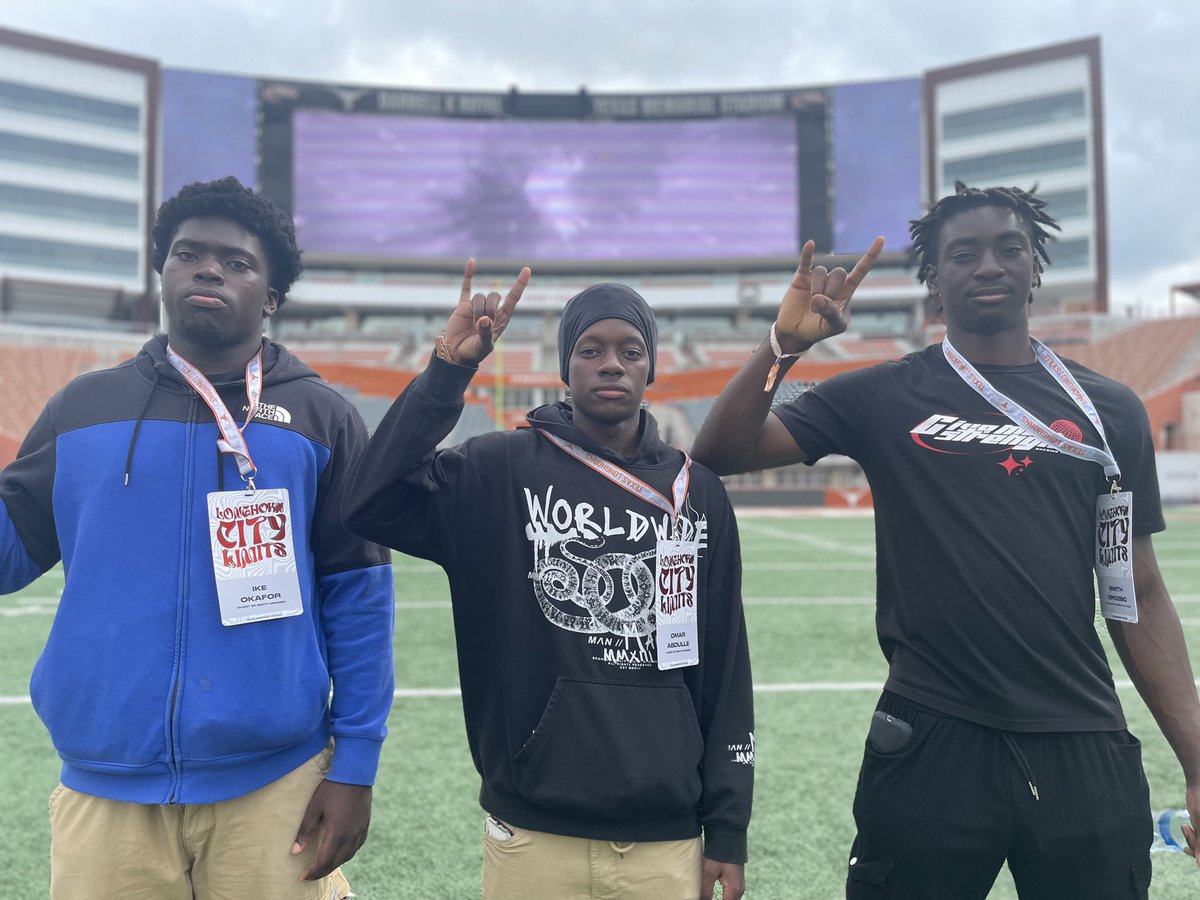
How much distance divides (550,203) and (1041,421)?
52.9m

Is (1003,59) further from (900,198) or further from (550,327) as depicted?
(550,327)

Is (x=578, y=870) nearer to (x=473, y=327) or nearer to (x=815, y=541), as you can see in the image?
(x=473, y=327)

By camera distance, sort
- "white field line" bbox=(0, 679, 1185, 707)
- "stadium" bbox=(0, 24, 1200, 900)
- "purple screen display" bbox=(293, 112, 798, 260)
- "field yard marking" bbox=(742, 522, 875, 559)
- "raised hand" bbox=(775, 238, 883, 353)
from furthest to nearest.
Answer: "purple screen display" bbox=(293, 112, 798, 260) < "stadium" bbox=(0, 24, 1200, 900) < "field yard marking" bbox=(742, 522, 875, 559) < "white field line" bbox=(0, 679, 1185, 707) < "raised hand" bbox=(775, 238, 883, 353)

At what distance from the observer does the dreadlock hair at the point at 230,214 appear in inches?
70.7

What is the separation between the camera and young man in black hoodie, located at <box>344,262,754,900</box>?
1652 mm

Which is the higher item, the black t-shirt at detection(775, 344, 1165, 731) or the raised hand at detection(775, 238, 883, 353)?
the raised hand at detection(775, 238, 883, 353)

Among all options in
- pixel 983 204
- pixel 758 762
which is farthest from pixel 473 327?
pixel 758 762

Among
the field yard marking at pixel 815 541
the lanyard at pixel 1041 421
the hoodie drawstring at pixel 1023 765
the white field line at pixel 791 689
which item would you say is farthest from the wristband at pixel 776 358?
the field yard marking at pixel 815 541

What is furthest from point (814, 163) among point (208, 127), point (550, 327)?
point (208, 127)

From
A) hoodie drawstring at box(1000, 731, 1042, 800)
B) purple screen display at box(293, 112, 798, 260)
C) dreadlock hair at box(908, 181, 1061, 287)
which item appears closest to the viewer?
hoodie drawstring at box(1000, 731, 1042, 800)

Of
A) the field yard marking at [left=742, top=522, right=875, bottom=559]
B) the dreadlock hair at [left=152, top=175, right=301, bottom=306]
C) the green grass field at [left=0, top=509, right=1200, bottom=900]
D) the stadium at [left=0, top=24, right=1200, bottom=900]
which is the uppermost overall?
the stadium at [left=0, top=24, right=1200, bottom=900]

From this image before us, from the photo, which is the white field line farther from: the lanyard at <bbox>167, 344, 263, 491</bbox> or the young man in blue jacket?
the lanyard at <bbox>167, 344, 263, 491</bbox>

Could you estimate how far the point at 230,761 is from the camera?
5.35 feet

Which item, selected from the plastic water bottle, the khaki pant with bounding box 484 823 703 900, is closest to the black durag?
the khaki pant with bounding box 484 823 703 900
